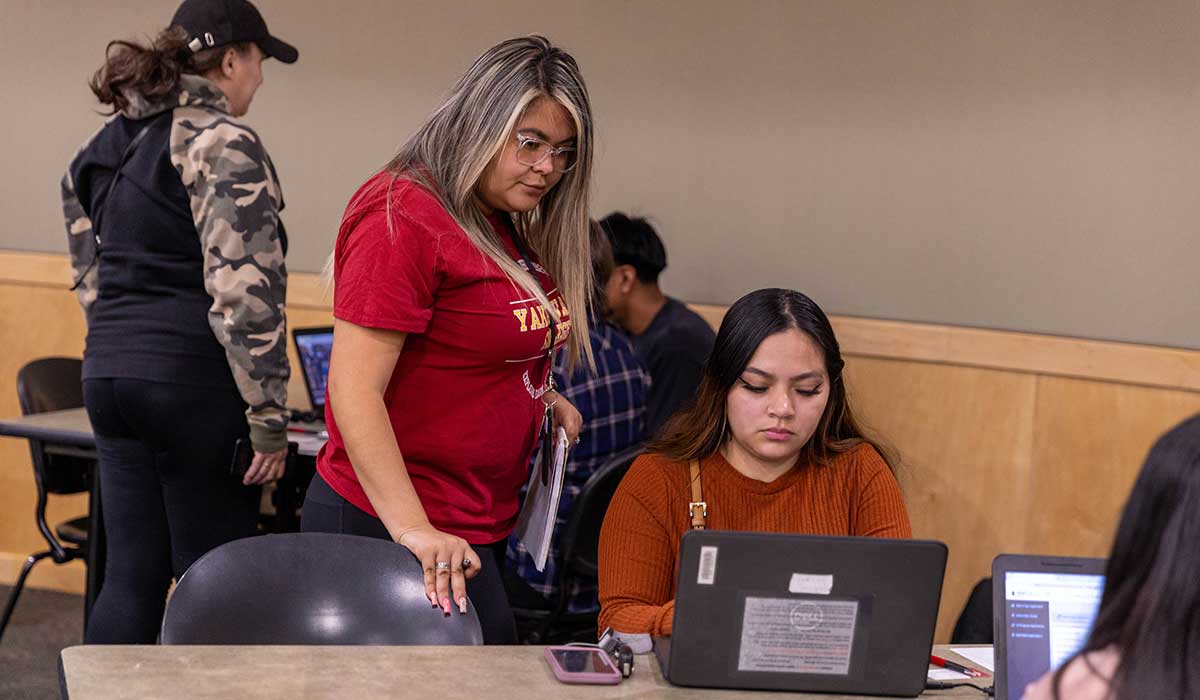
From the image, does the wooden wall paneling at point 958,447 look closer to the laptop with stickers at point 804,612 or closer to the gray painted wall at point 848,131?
the gray painted wall at point 848,131

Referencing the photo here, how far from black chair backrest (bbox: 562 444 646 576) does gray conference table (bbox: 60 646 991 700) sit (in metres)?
1.21

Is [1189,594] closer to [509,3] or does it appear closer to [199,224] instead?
[199,224]

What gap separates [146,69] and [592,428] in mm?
A: 1281

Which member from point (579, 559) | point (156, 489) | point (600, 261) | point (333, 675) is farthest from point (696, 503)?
point (600, 261)

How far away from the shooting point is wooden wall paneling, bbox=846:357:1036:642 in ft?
12.7

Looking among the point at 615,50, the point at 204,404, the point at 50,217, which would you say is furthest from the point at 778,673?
the point at 50,217

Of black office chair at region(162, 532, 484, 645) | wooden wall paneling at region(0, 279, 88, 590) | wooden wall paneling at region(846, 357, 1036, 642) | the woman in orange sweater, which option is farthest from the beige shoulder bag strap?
wooden wall paneling at region(0, 279, 88, 590)

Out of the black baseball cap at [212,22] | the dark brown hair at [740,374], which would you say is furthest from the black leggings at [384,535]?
the black baseball cap at [212,22]

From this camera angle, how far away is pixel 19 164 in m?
4.72

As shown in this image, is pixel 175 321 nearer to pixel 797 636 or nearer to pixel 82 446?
pixel 82 446

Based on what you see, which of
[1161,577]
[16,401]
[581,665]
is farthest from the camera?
[16,401]

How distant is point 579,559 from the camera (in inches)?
120

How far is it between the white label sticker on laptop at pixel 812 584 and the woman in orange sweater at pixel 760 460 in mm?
521

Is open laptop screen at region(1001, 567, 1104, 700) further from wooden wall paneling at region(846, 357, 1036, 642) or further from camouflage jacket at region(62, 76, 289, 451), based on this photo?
wooden wall paneling at region(846, 357, 1036, 642)
